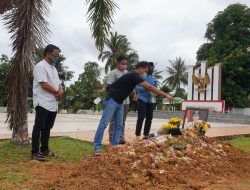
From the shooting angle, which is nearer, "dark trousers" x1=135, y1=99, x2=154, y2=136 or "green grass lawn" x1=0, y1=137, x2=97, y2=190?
"green grass lawn" x1=0, y1=137, x2=97, y2=190

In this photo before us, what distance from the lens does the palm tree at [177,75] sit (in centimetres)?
5506

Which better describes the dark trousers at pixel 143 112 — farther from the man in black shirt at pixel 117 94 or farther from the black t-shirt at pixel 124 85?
the black t-shirt at pixel 124 85

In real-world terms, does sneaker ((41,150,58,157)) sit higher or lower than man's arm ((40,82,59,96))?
lower

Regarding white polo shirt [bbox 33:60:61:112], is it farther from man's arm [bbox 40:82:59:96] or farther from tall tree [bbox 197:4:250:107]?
tall tree [bbox 197:4:250:107]

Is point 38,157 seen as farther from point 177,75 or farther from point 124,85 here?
point 177,75

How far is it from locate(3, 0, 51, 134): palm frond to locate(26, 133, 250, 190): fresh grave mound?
1.42m

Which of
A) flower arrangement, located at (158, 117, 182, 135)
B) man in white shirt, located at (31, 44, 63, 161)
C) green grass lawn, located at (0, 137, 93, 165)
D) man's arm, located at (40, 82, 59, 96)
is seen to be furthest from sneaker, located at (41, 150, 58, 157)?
flower arrangement, located at (158, 117, 182, 135)

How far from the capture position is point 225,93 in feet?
111

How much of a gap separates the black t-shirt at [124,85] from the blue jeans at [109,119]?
9 cm

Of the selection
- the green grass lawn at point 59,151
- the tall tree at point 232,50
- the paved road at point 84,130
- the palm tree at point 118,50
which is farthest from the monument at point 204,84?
the palm tree at point 118,50

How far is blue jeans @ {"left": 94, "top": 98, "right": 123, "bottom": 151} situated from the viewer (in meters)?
5.50

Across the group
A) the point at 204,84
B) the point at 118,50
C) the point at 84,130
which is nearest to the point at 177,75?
the point at 118,50

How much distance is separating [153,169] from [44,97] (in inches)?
79.0

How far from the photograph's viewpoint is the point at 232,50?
116 ft
